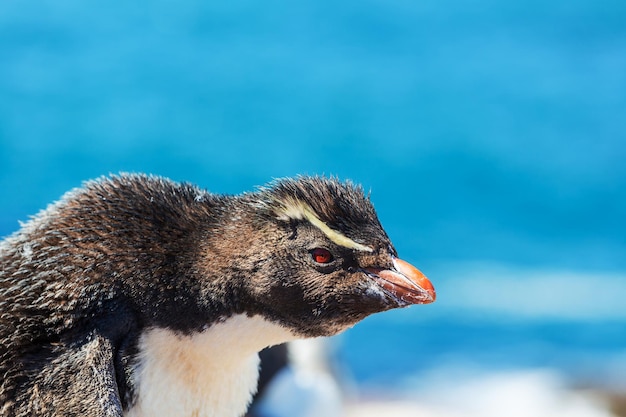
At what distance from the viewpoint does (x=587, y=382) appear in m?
7.32

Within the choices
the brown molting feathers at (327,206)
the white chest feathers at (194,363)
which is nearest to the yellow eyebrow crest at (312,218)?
the brown molting feathers at (327,206)

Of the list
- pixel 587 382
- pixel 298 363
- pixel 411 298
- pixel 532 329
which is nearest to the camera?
pixel 411 298

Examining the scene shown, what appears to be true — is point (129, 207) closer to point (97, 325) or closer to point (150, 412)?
point (97, 325)

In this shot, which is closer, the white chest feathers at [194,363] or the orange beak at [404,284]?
the orange beak at [404,284]

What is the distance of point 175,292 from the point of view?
2.57m

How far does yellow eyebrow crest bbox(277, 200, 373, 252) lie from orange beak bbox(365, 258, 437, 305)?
69 millimetres

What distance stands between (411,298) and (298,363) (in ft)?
10.5

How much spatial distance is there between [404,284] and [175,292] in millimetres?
564

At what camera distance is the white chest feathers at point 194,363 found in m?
2.59


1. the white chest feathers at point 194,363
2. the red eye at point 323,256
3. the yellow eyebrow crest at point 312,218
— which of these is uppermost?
the yellow eyebrow crest at point 312,218

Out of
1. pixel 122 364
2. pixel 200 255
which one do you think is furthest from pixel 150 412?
pixel 200 255

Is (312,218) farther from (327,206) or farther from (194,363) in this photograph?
(194,363)

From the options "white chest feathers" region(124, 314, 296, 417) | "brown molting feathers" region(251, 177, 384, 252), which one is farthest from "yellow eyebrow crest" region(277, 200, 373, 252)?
"white chest feathers" region(124, 314, 296, 417)

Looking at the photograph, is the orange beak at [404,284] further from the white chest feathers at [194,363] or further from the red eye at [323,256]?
the white chest feathers at [194,363]
